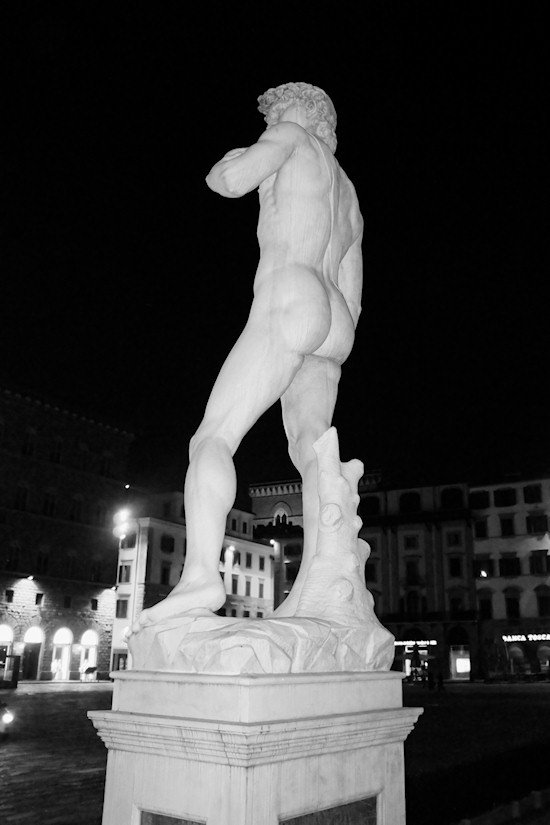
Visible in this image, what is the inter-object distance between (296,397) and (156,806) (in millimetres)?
1951

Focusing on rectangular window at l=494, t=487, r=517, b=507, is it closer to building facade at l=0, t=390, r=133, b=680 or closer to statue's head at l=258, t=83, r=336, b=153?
building facade at l=0, t=390, r=133, b=680

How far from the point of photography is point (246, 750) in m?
2.23

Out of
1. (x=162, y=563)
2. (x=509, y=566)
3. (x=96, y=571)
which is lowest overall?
(x=96, y=571)

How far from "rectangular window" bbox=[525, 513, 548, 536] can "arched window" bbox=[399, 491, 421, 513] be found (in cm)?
722

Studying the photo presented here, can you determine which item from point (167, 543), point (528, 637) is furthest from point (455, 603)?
point (167, 543)

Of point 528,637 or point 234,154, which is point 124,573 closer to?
point 528,637

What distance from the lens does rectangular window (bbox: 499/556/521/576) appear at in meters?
45.6

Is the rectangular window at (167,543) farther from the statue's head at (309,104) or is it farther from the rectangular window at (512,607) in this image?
the statue's head at (309,104)

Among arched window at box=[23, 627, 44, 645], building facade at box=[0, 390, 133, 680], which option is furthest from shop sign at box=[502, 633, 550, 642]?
arched window at box=[23, 627, 44, 645]

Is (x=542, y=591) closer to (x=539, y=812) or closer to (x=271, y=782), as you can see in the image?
(x=539, y=812)

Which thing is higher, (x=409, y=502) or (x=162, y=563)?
(x=409, y=502)

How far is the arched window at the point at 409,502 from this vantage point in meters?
50.3

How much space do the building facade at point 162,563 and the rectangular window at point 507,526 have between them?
1615 centimetres

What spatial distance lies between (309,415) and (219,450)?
69cm
